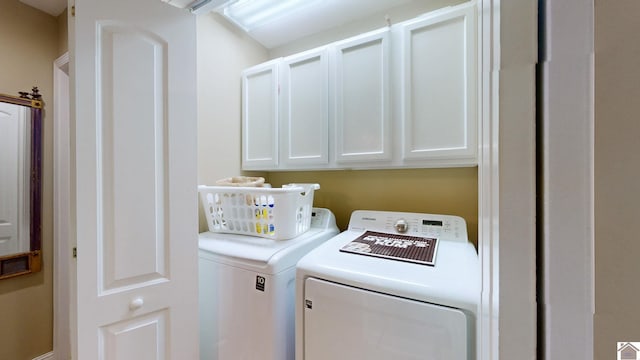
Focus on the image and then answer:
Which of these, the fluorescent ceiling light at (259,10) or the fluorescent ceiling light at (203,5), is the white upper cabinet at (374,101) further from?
the fluorescent ceiling light at (203,5)

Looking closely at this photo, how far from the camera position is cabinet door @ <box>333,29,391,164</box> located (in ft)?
4.83

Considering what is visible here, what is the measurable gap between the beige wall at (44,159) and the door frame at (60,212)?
27mm

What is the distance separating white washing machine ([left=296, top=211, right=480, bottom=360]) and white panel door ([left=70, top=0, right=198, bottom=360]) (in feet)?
1.85

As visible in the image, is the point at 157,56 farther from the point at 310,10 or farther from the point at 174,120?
the point at 310,10

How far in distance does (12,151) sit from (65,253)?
29.2 inches

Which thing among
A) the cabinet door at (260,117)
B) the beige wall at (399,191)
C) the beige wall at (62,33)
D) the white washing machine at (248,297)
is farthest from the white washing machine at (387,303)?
the beige wall at (62,33)

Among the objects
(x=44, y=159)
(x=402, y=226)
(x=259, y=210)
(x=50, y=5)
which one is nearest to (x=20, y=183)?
(x=44, y=159)

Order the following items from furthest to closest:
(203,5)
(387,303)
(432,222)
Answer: (432,222)
(203,5)
(387,303)

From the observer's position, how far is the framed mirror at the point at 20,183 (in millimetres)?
1469

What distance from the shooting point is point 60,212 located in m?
1.68

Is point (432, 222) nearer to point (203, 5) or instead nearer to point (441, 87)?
point (441, 87)

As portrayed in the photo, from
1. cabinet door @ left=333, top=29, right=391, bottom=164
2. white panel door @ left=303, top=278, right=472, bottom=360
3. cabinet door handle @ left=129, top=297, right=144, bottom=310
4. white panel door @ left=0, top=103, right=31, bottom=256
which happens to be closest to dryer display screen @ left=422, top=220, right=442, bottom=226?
cabinet door @ left=333, top=29, right=391, bottom=164

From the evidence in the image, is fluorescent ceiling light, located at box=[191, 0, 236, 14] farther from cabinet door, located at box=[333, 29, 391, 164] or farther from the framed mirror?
the framed mirror

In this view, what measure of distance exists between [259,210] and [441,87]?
1.24 meters
